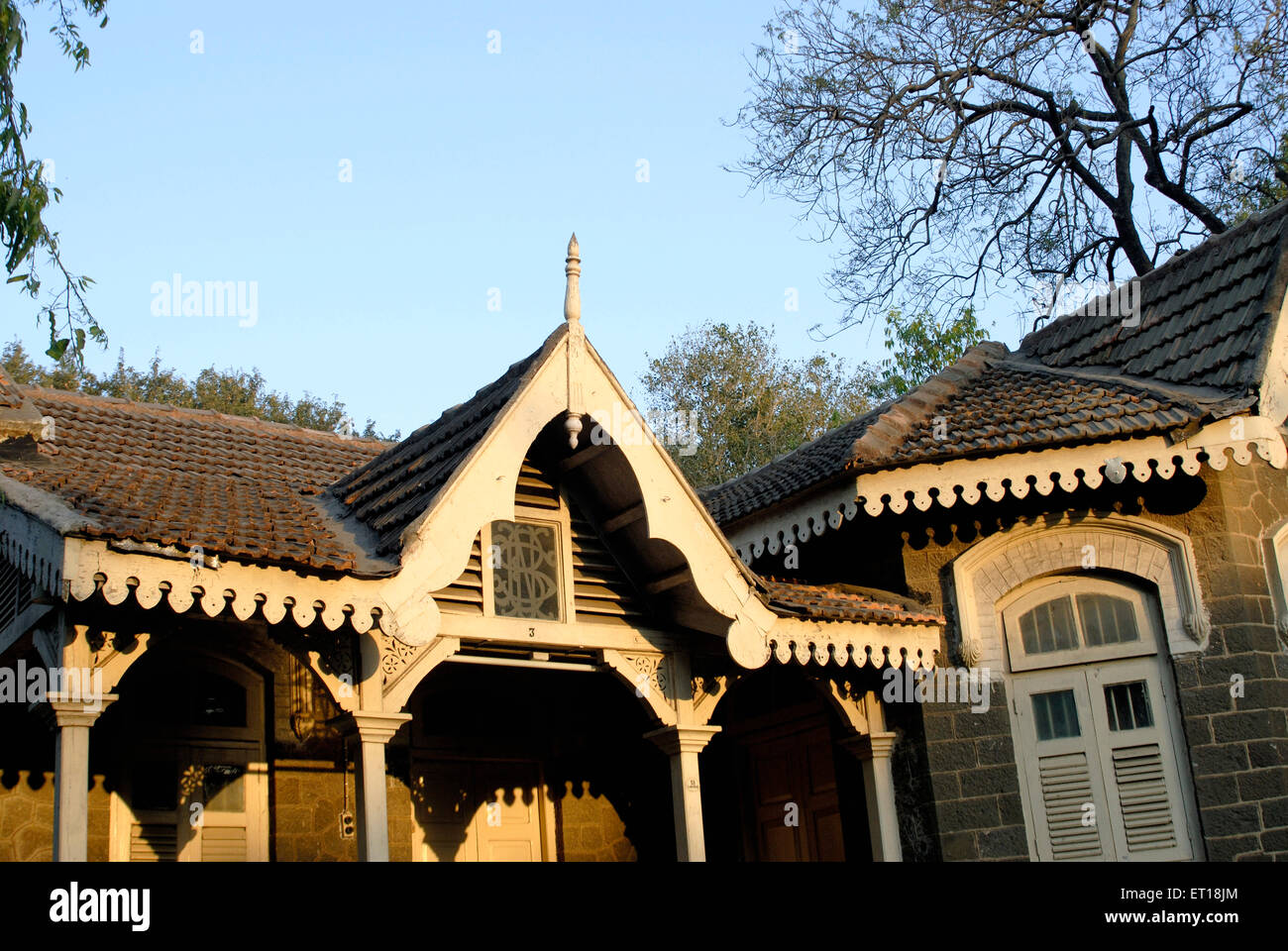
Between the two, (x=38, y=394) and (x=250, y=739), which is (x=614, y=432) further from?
(x=38, y=394)

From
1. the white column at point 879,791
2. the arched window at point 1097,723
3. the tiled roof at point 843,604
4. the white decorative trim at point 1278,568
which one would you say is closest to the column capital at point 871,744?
the white column at point 879,791

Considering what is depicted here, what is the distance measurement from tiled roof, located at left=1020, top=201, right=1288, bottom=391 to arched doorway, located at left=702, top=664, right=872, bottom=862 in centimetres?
418

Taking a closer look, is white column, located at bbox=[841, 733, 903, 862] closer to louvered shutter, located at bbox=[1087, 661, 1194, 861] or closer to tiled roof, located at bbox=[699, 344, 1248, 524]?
louvered shutter, located at bbox=[1087, 661, 1194, 861]

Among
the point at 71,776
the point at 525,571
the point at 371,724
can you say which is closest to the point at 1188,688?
the point at 525,571

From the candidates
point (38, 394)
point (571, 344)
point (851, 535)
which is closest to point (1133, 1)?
point (851, 535)

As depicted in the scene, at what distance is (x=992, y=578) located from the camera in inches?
436

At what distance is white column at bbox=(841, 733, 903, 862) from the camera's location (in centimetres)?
1020

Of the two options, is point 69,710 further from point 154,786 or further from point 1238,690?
point 1238,690

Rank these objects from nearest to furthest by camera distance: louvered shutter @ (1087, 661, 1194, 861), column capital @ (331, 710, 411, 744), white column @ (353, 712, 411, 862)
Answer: white column @ (353, 712, 411, 862), column capital @ (331, 710, 411, 744), louvered shutter @ (1087, 661, 1194, 861)

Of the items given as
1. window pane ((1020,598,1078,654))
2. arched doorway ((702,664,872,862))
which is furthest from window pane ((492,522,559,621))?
window pane ((1020,598,1078,654))

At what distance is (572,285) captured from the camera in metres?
8.89

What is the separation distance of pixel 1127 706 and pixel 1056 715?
1.80 ft

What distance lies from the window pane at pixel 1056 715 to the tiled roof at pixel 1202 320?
2.85 meters

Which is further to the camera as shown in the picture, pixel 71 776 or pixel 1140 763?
pixel 1140 763
